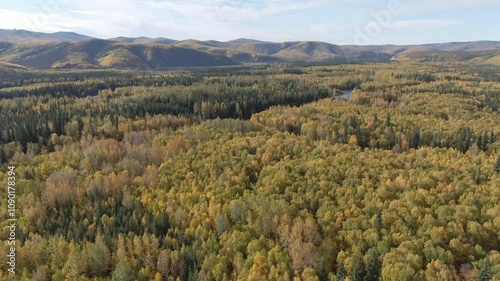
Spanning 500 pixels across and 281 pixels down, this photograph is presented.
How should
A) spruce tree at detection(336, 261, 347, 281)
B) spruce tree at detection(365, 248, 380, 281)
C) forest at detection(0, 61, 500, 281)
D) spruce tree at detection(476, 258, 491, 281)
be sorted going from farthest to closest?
forest at detection(0, 61, 500, 281)
spruce tree at detection(365, 248, 380, 281)
spruce tree at detection(336, 261, 347, 281)
spruce tree at detection(476, 258, 491, 281)

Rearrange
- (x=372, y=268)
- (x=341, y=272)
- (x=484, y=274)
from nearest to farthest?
(x=484, y=274), (x=341, y=272), (x=372, y=268)

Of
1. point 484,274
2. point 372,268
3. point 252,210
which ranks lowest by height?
point 372,268

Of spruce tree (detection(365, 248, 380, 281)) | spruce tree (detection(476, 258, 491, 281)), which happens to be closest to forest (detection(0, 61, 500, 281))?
spruce tree (detection(476, 258, 491, 281))

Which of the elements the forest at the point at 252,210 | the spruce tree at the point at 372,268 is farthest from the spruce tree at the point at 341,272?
the spruce tree at the point at 372,268

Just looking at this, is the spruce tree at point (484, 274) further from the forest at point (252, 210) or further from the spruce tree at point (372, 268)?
the spruce tree at point (372, 268)

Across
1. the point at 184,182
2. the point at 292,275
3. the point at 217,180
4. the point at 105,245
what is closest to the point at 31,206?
the point at 105,245

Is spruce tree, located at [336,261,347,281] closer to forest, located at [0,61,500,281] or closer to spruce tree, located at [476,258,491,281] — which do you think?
forest, located at [0,61,500,281]

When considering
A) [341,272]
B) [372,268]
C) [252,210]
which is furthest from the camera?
[252,210]

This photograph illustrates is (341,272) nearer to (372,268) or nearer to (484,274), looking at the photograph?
(372,268)

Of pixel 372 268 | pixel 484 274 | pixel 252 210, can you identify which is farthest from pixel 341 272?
pixel 252 210

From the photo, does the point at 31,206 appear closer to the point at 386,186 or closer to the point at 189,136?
the point at 189,136

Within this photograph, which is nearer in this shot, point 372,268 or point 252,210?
point 372,268
